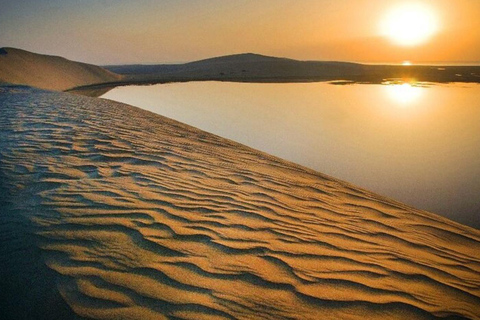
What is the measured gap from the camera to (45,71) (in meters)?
30.8

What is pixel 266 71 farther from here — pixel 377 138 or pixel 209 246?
pixel 209 246

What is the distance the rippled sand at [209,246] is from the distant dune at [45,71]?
2449 centimetres

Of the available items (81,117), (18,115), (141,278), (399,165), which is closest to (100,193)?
(141,278)

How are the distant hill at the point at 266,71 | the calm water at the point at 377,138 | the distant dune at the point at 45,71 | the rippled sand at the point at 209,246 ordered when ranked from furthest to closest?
the distant hill at the point at 266,71
the distant dune at the point at 45,71
the calm water at the point at 377,138
the rippled sand at the point at 209,246

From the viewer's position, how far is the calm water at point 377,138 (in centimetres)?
550

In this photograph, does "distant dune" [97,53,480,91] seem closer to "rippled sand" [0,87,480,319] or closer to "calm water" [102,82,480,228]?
"calm water" [102,82,480,228]

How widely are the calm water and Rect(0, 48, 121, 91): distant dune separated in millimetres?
17018

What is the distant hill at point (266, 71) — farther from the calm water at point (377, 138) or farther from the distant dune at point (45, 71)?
the calm water at point (377, 138)

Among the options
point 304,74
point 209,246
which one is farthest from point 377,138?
point 304,74

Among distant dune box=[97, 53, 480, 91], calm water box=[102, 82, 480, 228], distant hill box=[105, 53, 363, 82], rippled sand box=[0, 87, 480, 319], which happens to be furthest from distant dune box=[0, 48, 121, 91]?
rippled sand box=[0, 87, 480, 319]

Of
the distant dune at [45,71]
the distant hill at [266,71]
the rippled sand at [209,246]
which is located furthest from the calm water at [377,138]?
the distant hill at [266,71]

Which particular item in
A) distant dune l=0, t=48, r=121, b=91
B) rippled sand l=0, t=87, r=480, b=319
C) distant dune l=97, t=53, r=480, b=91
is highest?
distant dune l=97, t=53, r=480, b=91

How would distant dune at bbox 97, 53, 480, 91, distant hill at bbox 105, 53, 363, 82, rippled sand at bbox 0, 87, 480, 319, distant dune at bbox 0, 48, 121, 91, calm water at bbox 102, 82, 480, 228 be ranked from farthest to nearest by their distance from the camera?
distant hill at bbox 105, 53, 363, 82 → distant dune at bbox 97, 53, 480, 91 → distant dune at bbox 0, 48, 121, 91 → calm water at bbox 102, 82, 480, 228 → rippled sand at bbox 0, 87, 480, 319

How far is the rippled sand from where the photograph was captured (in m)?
1.66
